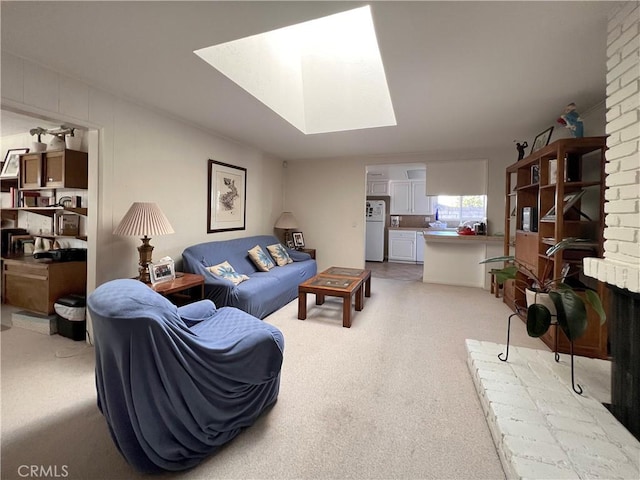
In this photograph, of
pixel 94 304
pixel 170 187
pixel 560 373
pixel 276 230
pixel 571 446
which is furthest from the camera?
pixel 276 230

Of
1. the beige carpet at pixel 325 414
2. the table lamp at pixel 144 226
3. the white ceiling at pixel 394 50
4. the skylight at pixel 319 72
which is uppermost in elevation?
the skylight at pixel 319 72

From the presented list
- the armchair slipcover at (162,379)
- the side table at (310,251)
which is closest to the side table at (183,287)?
the armchair slipcover at (162,379)

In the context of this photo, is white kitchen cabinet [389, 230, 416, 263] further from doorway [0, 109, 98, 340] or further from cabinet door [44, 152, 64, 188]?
cabinet door [44, 152, 64, 188]

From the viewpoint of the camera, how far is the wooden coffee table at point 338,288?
2998 mm

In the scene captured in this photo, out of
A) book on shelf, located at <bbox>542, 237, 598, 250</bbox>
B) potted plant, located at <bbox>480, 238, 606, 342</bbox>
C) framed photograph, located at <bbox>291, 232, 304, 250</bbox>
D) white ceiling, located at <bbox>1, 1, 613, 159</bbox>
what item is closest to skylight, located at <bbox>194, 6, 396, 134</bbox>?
white ceiling, located at <bbox>1, 1, 613, 159</bbox>

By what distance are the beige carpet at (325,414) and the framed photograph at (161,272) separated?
786mm

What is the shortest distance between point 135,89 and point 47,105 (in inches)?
24.9

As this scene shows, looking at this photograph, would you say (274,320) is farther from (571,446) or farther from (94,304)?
(571,446)

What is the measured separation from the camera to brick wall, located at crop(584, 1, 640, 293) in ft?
4.58

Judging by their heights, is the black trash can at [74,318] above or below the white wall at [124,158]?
Result: below

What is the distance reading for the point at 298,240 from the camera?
17.7 ft

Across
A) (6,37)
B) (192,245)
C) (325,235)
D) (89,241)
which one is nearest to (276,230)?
(325,235)

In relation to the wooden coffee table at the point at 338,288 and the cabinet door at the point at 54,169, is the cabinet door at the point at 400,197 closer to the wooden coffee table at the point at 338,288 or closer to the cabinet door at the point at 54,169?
the wooden coffee table at the point at 338,288

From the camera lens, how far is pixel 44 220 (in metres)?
3.67
